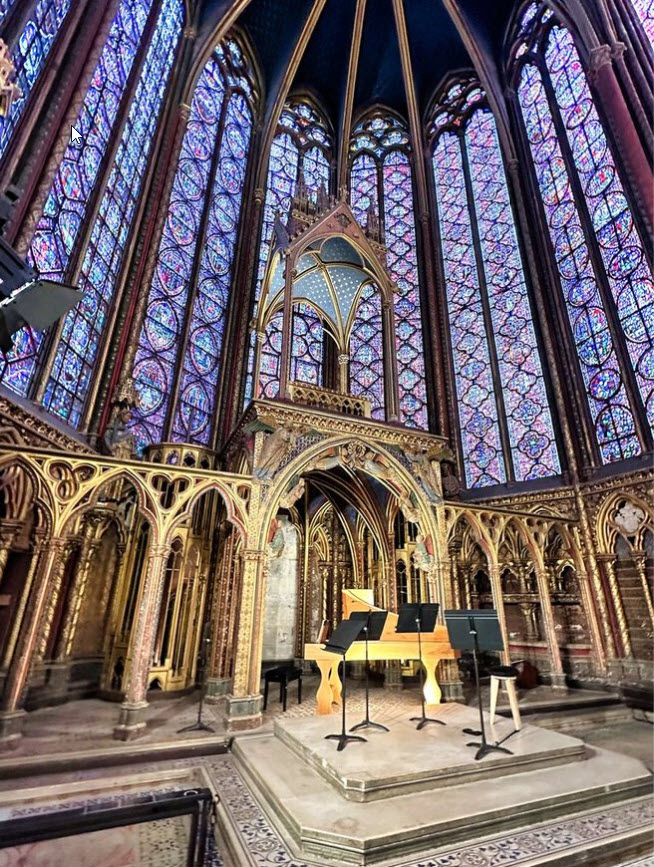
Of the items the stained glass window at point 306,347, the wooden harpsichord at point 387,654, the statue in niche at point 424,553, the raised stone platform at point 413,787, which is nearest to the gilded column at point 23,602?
the raised stone platform at point 413,787

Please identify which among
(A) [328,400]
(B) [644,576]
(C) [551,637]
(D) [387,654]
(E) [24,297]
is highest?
(A) [328,400]

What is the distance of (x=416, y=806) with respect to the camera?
3502 millimetres

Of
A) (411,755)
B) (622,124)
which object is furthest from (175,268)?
(411,755)

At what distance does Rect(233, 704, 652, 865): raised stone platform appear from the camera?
308 cm

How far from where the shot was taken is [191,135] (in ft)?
42.1

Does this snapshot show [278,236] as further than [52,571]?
Yes

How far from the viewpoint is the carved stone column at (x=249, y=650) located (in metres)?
5.71

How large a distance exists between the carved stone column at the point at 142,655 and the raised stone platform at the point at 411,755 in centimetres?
174

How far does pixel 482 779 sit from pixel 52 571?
5392 mm

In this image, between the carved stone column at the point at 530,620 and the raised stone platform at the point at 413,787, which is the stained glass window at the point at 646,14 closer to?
the carved stone column at the point at 530,620

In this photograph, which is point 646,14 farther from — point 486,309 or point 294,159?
point 294,159

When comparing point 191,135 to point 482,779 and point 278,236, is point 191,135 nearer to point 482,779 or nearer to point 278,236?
point 278,236

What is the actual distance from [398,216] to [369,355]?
242 inches

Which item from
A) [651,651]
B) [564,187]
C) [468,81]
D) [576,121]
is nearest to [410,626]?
[651,651]
